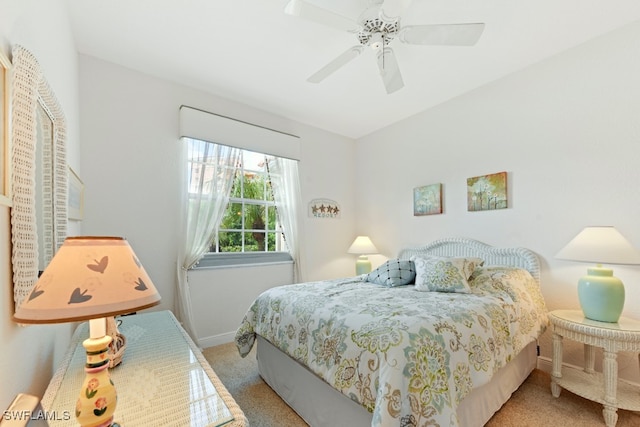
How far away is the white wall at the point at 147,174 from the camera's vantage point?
95.4 inches

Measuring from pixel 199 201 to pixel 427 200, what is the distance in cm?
260

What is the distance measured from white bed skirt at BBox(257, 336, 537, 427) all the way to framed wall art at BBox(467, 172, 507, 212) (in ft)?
4.25

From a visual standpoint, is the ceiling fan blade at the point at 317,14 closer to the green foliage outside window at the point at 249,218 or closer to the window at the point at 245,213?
the window at the point at 245,213

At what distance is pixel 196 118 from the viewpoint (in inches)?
112

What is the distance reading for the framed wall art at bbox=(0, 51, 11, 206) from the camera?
0.83 m

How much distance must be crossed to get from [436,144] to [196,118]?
2.71 m

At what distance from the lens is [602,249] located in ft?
6.10

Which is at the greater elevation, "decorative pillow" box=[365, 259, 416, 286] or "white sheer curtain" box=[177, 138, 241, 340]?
"white sheer curtain" box=[177, 138, 241, 340]

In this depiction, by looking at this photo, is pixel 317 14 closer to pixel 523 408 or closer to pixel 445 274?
pixel 445 274

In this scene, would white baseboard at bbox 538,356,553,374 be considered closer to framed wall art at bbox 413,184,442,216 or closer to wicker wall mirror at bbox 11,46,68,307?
framed wall art at bbox 413,184,442,216

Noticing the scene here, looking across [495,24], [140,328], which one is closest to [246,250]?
[140,328]

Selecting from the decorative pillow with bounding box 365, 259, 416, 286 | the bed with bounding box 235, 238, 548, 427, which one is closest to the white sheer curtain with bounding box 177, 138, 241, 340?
the bed with bounding box 235, 238, 548, 427

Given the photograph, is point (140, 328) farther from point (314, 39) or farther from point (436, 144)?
point (436, 144)

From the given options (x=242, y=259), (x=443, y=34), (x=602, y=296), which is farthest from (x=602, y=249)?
(x=242, y=259)
